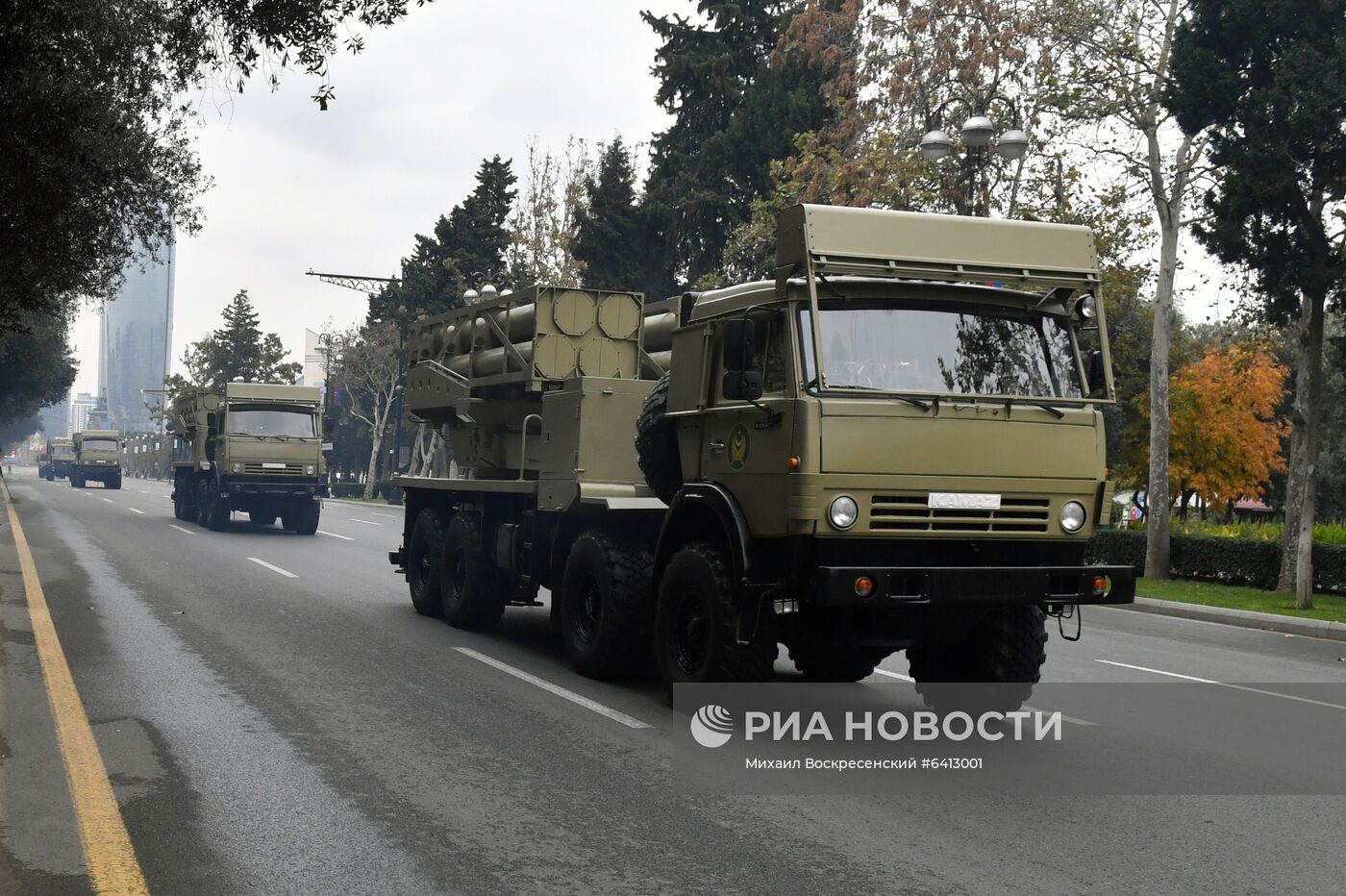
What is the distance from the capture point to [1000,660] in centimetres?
862

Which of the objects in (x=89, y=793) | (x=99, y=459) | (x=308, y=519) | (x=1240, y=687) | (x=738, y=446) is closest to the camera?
(x=89, y=793)

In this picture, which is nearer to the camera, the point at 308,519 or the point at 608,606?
the point at 608,606

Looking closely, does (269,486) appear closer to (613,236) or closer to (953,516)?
(613,236)

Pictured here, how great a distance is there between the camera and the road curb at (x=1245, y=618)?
17094mm

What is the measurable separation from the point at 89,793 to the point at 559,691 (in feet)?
12.3

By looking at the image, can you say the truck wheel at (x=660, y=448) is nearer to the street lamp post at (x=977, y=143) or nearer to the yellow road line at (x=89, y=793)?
the yellow road line at (x=89, y=793)

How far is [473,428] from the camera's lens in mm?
13898

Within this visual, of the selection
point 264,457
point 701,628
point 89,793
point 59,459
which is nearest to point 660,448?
point 701,628

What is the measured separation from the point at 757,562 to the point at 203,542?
19.4 meters

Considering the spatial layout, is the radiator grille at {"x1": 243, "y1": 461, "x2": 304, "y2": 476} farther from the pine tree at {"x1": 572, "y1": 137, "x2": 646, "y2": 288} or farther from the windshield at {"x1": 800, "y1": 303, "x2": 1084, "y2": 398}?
the windshield at {"x1": 800, "y1": 303, "x2": 1084, "y2": 398}

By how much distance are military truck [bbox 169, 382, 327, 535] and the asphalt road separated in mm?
17294

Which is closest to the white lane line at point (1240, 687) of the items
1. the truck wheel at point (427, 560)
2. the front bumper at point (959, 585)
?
the front bumper at point (959, 585)

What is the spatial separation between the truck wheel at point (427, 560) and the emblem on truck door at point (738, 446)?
610 centimetres

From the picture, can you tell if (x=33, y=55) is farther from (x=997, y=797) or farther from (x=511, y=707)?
(x=997, y=797)
